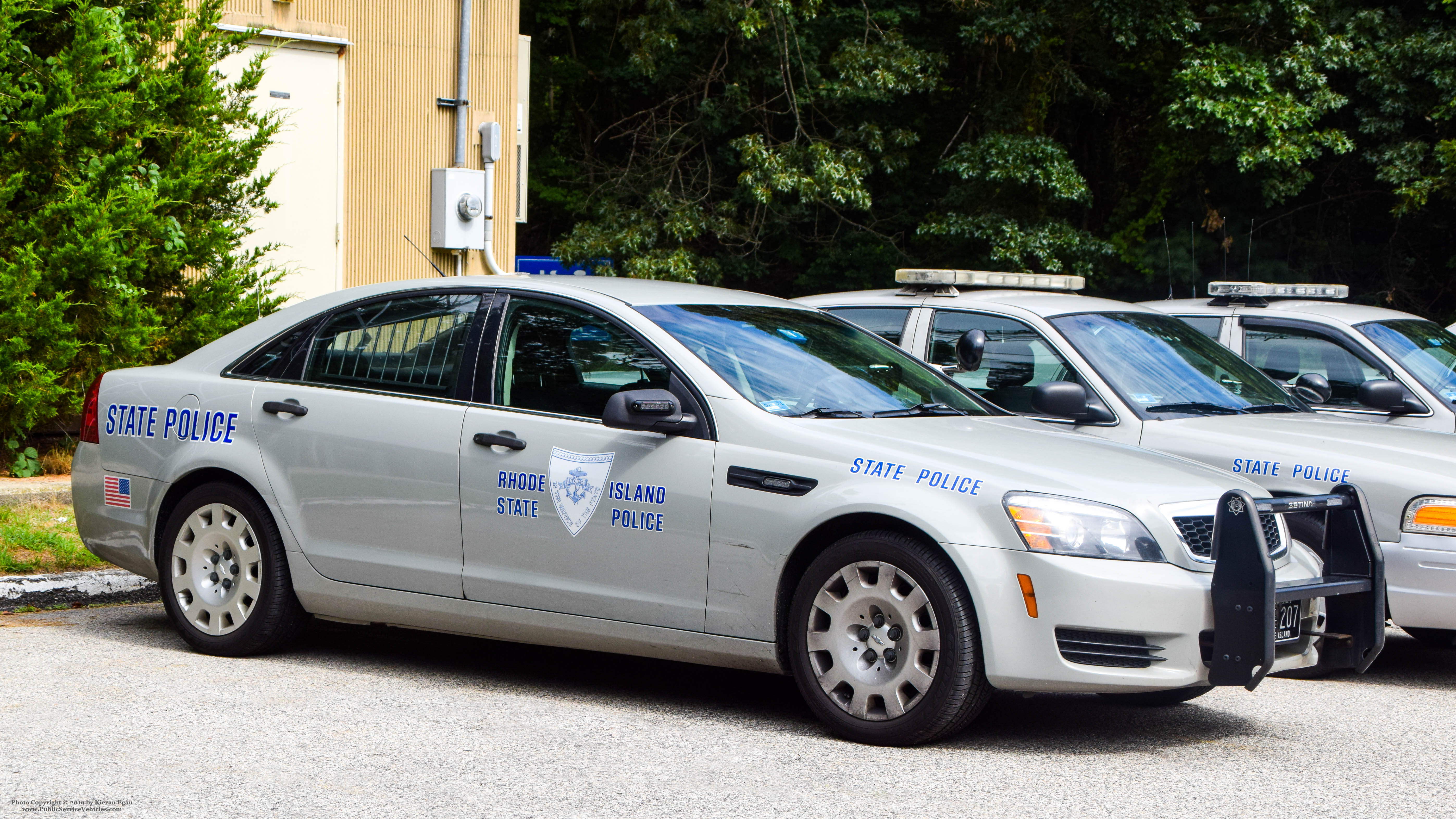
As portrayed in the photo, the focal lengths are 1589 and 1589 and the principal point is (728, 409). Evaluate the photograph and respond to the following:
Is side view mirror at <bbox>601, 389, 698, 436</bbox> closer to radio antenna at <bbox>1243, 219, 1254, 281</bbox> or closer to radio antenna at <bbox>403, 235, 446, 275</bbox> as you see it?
radio antenna at <bbox>403, 235, 446, 275</bbox>

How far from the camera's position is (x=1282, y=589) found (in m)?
5.07

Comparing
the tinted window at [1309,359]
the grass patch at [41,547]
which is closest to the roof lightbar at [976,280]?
the tinted window at [1309,359]

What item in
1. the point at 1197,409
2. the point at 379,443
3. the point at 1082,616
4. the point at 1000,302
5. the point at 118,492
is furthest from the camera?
the point at 1000,302

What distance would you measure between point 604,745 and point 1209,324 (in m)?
5.40

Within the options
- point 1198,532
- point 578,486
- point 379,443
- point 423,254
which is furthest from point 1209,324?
point 423,254

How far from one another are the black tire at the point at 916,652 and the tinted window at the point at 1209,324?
4.64 meters

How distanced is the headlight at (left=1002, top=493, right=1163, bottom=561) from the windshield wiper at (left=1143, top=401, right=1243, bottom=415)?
2526mm

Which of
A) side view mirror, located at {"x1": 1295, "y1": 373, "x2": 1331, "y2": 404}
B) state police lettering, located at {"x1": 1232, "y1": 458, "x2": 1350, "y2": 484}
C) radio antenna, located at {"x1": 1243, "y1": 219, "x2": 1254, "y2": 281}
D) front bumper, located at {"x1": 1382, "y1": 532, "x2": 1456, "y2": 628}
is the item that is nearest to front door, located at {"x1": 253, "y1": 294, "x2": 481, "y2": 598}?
state police lettering, located at {"x1": 1232, "y1": 458, "x2": 1350, "y2": 484}

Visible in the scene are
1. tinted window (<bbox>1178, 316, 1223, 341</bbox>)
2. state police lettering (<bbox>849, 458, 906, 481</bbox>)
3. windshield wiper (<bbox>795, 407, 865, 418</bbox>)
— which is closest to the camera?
state police lettering (<bbox>849, 458, 906, 481</bbox>)

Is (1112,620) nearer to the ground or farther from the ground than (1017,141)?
nearer to the ground

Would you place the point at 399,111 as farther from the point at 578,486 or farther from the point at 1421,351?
the point at 578,486

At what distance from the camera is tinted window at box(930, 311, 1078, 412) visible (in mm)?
7684

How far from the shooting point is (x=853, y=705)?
5.07 meters

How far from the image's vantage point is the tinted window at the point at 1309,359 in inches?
341
